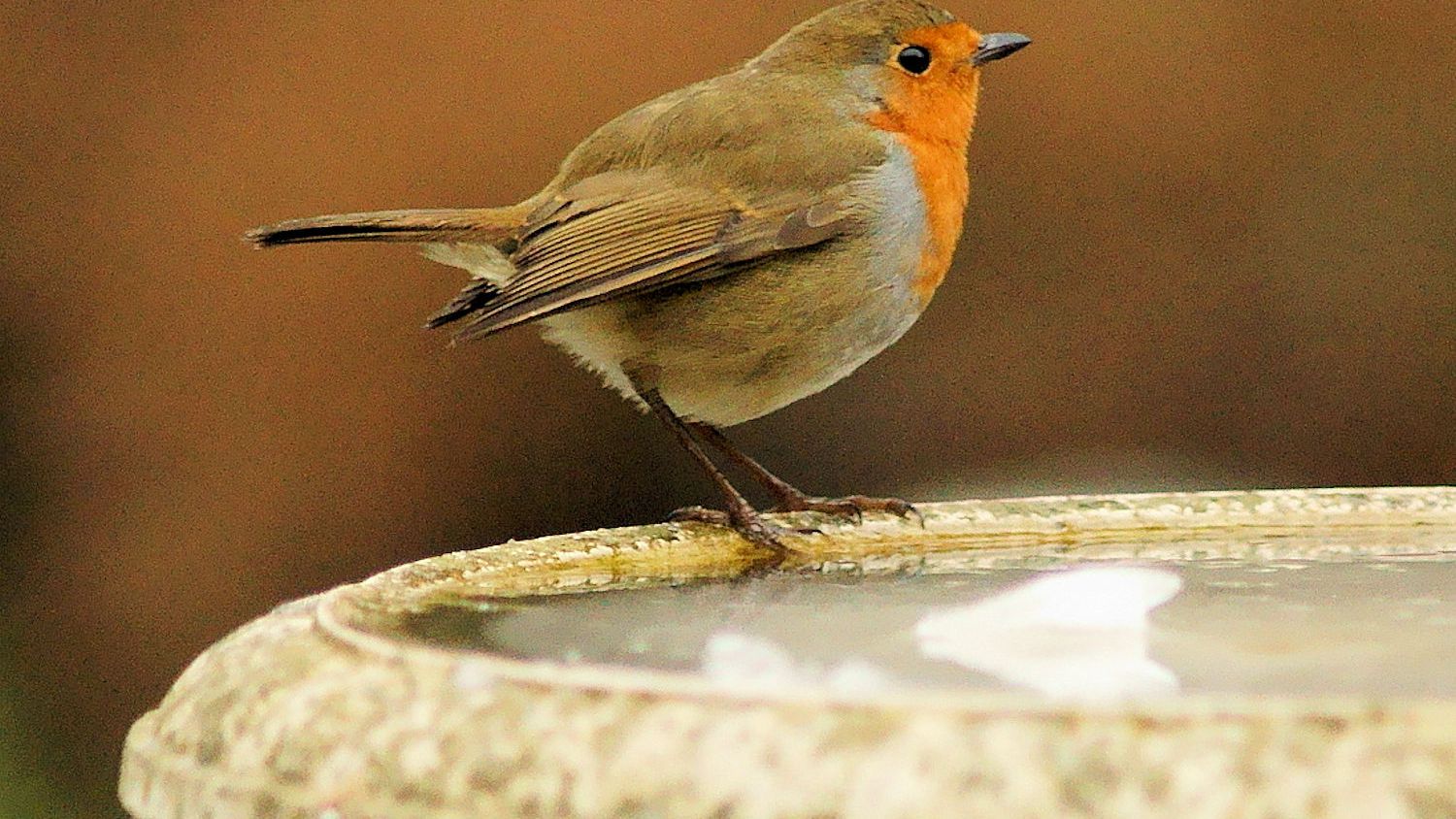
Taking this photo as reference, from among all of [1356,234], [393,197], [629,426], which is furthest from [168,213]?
[1356,234]

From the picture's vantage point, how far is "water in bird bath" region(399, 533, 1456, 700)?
0.85 metres

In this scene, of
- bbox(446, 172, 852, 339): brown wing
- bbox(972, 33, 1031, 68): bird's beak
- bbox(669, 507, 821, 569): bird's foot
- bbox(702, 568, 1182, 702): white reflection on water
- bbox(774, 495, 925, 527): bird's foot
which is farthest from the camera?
bbox(972, 33, 1031, 68): bird's beak

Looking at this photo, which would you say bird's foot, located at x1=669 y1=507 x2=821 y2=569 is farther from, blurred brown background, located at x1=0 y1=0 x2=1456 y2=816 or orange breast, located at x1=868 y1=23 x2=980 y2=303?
blurred brown background, located at x1=0 y1=0 x2=1456 y2=816

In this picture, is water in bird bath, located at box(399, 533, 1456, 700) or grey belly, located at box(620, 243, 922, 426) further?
grey belly, located at box(620, 243, 922, 426)

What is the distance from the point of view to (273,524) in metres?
3.48

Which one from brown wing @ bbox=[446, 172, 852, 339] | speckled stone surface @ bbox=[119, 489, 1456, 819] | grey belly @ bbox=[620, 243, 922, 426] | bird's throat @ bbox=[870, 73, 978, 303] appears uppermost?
bird's throat @ bbox=[870, 73, 978, 303]

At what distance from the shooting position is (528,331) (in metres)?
3.62

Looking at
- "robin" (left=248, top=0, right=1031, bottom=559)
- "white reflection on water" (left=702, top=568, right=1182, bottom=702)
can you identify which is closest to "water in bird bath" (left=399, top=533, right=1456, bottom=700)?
"white reflection on water" (left=702, top=568, right=1182, bottom=702)

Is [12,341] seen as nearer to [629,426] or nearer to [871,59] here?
[629,426]

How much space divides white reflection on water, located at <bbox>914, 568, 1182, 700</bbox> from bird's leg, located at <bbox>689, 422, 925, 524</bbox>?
1.25 feet

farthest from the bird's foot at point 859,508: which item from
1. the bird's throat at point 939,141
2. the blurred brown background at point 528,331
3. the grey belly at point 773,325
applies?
the blurred brown background at point 528,331

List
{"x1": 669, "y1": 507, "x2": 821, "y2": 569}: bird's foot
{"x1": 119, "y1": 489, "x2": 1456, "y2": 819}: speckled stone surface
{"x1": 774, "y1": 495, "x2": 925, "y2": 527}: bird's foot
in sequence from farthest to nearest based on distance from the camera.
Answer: {"x1": 774, "y1": 495, "x2": 925, "y2": 527}: bird's foot
{"x1": 669, "y1": 507, "x2": 821, "y2": 569}: bird's foot
{"x1": 119, "y1": 489, "x2": 1456, "y2": 819}: speckled stone surface

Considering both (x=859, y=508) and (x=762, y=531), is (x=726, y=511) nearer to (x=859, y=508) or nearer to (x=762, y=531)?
(x=859, y=508)

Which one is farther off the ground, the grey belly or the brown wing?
the brown wing
